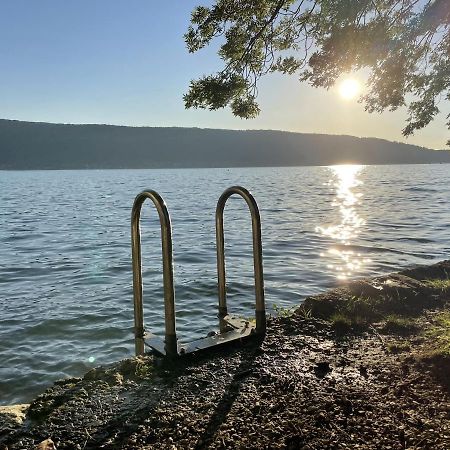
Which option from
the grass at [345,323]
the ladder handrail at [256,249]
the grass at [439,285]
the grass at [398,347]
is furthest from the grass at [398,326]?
the grass at [439,285]

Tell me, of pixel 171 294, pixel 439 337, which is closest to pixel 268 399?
pixel 171 294

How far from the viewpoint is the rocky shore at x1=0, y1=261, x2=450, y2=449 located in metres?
2.89

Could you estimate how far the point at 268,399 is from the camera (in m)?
3.31

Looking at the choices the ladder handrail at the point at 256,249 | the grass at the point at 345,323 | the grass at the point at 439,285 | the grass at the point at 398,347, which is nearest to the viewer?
the grass at the point at 398,347

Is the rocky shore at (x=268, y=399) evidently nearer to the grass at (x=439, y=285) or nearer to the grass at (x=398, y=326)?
the grass at (x=398, y=326)

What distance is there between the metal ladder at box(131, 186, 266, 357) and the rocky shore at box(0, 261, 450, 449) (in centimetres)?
13

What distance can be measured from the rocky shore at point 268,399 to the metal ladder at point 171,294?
0.13 m

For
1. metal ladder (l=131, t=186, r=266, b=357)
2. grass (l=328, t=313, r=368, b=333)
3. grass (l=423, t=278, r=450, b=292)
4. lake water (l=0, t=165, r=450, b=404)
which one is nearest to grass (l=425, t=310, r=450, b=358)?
grass (l=328, t=313, r=368, b=333)

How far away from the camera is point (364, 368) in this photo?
3859 millimetres

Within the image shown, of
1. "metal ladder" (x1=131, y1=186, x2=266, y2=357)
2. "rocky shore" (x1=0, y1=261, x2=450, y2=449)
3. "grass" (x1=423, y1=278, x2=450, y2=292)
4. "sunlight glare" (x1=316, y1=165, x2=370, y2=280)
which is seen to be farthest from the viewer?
"sunlight glare" (x1=316, y1=165, x2=370, y2=280)

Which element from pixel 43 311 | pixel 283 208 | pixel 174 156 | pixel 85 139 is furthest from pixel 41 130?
pixel 43 311

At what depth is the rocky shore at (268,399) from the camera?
289 cm

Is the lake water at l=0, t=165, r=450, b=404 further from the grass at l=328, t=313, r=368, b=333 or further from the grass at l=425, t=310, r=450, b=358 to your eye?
the grass at l=425, t=310, r=450, b=358

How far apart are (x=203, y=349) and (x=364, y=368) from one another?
1320mm
